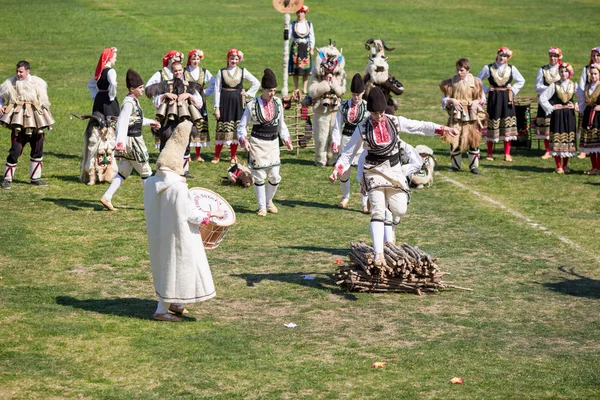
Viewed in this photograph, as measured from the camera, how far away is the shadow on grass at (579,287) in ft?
38.8

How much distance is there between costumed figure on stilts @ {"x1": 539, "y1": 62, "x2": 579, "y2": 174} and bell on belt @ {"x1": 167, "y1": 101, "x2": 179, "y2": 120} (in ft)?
22.7

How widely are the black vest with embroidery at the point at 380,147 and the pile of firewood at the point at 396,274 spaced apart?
42.5 inches

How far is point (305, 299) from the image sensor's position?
11484mm

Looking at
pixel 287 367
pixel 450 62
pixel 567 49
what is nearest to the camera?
pixel 287 367

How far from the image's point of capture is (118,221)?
1498 cm

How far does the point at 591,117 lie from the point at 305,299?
9.27 metres

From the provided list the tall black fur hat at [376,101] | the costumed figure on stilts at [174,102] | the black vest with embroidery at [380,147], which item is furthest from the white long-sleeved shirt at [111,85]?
the tall black fur hat at [376,101]

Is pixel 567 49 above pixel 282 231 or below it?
above

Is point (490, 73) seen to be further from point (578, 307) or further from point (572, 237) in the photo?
point (578, 307)

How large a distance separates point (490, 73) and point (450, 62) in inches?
482

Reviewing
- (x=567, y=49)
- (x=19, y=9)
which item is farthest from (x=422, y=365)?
(x=19, y=9)

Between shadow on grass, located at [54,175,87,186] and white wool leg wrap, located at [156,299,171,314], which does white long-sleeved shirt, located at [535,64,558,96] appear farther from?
white wool leg wrap, located at [156,299,171,314]

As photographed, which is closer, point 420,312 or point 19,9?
point 420,312

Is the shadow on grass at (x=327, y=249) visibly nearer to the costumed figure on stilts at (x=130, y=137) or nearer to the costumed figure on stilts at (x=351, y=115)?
the costumed figure on stilts at (x=351, y=115)
